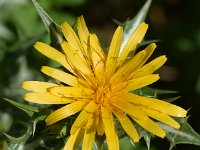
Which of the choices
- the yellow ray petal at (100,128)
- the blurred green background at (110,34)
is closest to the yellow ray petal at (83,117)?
the yellow ray petal at (100,128)

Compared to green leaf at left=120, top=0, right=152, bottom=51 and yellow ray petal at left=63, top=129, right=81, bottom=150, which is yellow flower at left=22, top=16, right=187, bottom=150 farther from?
green leaf at left=120, top=0, right=152, bottom=51

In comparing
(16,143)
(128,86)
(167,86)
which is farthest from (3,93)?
(167,86)

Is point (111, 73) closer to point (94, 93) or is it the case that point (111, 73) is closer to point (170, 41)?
point (94, 93)

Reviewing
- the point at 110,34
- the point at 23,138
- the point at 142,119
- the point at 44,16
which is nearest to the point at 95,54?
the point at 44,16

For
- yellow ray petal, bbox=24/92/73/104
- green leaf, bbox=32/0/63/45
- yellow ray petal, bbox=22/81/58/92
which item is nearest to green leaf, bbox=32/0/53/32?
green leaf, bbox=32/0/63/45

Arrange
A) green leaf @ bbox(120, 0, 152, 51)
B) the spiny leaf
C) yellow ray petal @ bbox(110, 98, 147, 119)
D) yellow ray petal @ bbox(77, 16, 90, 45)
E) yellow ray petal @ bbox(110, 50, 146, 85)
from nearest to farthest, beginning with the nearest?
yellow ray petal @ bbox(110, 98, 147, 119), the spiny leaf, yellow ray petal @ bbox(110, 50, 146, 85), yellow ray petal @ bbox(77, 16, 90, 45), green leaf @ bbox(120, 0, 152, 51)

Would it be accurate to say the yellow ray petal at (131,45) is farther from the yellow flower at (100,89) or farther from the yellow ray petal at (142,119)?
the yellow ray petal at (142,119)

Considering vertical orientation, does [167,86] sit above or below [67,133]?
above

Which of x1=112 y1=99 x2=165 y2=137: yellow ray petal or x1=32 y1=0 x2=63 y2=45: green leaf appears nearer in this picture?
x1=112 y1=99 x2=165 y2=137: yellow ray petal

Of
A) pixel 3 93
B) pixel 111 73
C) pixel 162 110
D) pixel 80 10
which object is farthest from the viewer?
pixel 80 10
